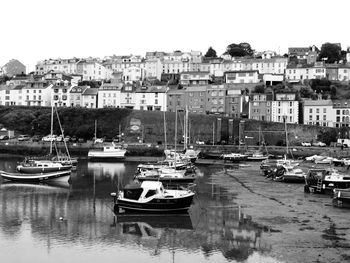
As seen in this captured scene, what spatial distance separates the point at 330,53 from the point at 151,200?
115 metres

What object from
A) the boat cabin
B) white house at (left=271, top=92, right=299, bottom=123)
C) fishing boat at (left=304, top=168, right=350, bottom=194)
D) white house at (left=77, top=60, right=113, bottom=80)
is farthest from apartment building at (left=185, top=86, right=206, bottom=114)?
the boat cabin

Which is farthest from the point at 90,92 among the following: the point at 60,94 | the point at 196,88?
the point at 196,88

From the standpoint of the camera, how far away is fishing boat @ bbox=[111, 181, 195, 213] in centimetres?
2766

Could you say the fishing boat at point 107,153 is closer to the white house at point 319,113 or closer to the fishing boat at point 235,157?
the fishing boat at point 235,157

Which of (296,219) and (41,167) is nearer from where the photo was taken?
(296,219)

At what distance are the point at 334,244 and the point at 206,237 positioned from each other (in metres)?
5.74

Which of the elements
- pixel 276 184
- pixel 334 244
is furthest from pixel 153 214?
pixel 276 184

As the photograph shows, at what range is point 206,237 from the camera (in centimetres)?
2327

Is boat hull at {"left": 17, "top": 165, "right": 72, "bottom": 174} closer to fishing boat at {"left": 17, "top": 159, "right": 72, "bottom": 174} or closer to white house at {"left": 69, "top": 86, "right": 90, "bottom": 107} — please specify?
fishing boat at {"left": 17, "top": 159, "right": 72, "bottom": 174}

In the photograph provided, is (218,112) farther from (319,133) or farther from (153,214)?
(153,214)

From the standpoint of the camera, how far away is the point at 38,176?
4162 centimetres

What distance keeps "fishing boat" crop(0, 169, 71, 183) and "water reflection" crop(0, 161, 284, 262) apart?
4.94 meters

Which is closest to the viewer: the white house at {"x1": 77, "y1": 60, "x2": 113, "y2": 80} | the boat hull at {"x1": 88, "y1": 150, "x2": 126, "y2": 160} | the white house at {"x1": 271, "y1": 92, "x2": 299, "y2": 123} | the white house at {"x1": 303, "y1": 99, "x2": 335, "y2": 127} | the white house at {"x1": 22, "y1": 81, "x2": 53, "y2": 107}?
the boat hull at {"x1": 88, "y1": 150, "x2": 126, "y2": 160}

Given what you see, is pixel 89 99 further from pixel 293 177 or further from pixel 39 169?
pixel 293 177
